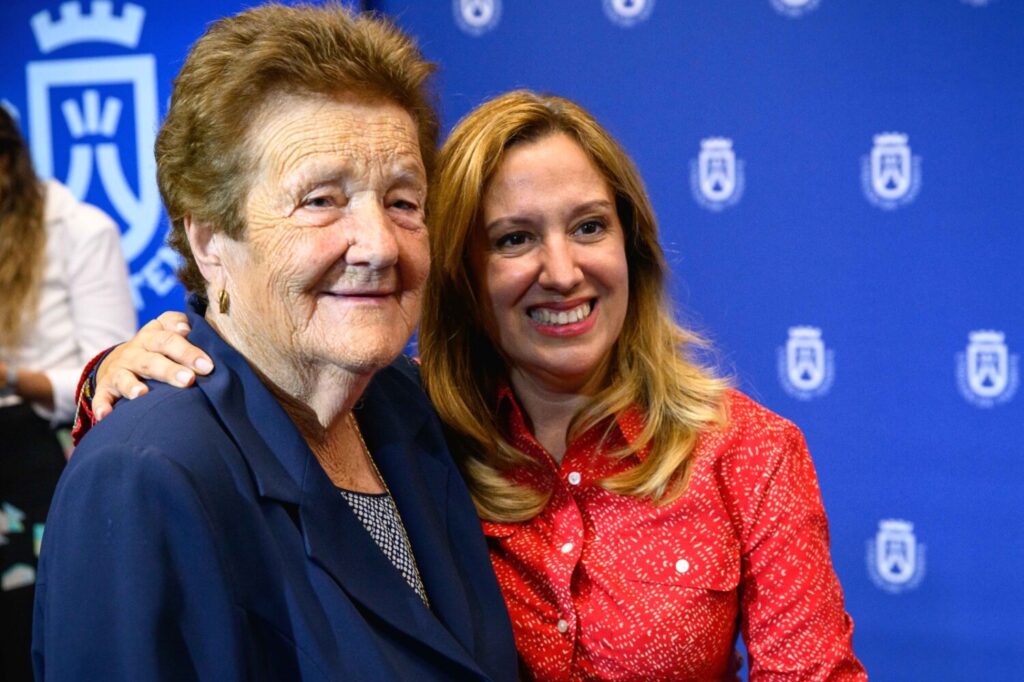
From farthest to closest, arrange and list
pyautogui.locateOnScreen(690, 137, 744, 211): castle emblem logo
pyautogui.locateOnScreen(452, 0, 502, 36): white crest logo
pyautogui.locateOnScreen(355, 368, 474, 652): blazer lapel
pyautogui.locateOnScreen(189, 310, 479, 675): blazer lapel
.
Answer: pyautogui.locateOnScreen(452, 0, 502, 36): white crest logo → pyautogui.locateOnScreen(690, 137, 744, 211): castle emblem logo → pyautogui.locateOnScreen(355, 368, 474, 652): blazer lapel → pyautogui.locateOnScreen(189, 310, 479, 675): blazer lapel

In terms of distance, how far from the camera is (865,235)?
316 centimetres

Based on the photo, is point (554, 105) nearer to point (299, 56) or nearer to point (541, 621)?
point (299, 56)

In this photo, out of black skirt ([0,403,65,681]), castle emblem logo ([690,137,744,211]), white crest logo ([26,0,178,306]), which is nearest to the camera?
black skirt ([0,403,65,681])

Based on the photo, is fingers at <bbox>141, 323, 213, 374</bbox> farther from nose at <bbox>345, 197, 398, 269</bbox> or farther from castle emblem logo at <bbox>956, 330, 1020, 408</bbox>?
castle emblem logo at <bbox>956, 330, 1020, 408</bbox>

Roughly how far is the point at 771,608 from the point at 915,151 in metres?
1.79

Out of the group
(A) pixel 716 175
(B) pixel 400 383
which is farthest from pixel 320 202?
(A) pixel 716 175

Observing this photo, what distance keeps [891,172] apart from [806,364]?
57 cm

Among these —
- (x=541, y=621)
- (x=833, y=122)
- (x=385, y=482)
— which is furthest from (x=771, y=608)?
(x=833, y=122)

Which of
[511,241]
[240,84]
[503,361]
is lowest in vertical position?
[503,361]

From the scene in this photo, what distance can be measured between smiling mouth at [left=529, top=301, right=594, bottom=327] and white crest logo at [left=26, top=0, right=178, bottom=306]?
2.25 m

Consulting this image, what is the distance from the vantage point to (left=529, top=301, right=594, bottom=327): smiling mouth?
1829mm

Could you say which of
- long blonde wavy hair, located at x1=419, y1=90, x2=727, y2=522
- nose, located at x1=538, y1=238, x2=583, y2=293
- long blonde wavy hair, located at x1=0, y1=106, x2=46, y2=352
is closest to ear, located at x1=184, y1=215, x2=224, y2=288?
long blonde wavy hair, located at x1=419, y1=90, x2=727, y2=522

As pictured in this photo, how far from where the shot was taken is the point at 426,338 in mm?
1989

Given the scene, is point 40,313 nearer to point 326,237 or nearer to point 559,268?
point 559,268
